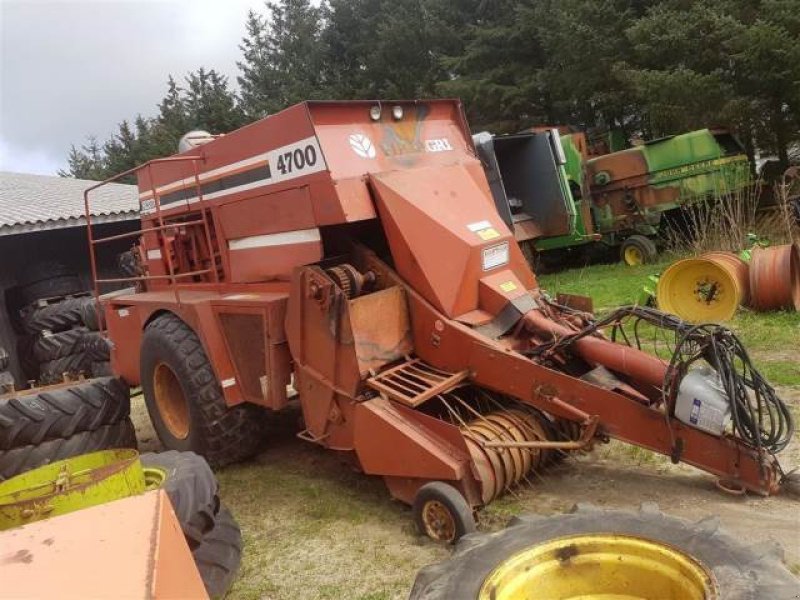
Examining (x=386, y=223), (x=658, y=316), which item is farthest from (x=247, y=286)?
(x=658, y=316)

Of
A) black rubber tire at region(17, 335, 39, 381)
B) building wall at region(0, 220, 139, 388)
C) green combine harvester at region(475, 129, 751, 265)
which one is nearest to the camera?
black rubber tire at region(17, 335, 39, 381)

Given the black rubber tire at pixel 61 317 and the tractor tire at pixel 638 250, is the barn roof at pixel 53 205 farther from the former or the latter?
the tractor tire at pixel 638 250

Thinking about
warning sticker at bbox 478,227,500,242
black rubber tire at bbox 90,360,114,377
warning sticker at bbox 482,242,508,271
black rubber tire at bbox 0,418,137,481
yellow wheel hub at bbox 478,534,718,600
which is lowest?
yellow wheel hub at bbox 478,534,718,600

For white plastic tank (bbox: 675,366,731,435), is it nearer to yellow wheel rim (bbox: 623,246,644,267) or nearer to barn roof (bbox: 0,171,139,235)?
barn roof (bbox: 0,171,139,235)

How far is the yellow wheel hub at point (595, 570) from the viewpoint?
2.29m

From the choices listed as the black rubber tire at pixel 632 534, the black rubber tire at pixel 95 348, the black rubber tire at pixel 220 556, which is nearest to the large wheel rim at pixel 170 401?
the black rubber tire at pixel 220 556

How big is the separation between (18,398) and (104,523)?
370 cm

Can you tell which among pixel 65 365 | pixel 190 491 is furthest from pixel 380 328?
pixel 65 365

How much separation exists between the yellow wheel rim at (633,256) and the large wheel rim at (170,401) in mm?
9642

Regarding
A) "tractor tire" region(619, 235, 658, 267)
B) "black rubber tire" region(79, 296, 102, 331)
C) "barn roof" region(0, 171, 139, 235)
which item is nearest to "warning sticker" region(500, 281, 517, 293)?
"black rubber tire" region(79, 296, 102, 331)

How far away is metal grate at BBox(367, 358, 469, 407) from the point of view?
396 centimetres

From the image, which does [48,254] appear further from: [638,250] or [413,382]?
[638,250]

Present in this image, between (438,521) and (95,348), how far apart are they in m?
7.20

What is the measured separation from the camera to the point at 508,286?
14.9ft
